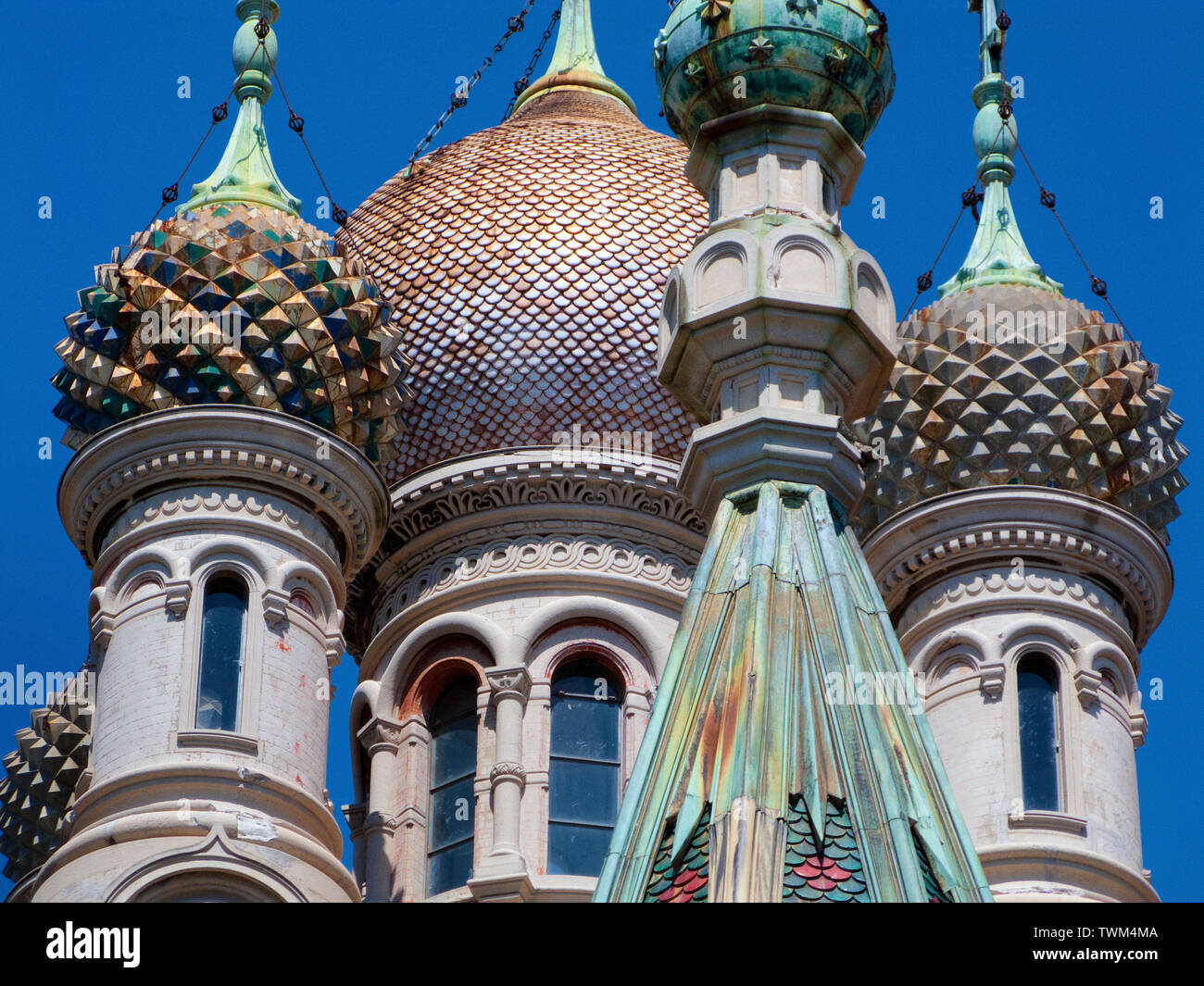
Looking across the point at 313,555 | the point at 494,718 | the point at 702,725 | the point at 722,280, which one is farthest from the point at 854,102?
the point at 494,718

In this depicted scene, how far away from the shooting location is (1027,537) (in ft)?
77.5

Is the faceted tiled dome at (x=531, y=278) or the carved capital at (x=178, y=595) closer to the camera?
the carved capital at (x=178, y=595)

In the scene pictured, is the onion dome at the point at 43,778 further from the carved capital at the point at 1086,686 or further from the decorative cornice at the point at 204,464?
the carved capital at the point at 1086,686

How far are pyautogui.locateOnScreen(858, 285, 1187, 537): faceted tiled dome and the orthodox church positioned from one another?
0.03 metres

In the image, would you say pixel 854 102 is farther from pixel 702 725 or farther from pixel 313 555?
pixel 313 555

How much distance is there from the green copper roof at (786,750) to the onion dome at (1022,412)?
24.9 ft

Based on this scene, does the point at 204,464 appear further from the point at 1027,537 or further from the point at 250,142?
the point at 1027,537

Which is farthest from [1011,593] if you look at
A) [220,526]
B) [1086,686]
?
[220,526]

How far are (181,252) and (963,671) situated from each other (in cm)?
577

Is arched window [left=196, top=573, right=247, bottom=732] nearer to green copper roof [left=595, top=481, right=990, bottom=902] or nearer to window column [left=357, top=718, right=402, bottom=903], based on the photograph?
window column [left=357, top=718, right=402, bottom=903]

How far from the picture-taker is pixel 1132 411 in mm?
24250

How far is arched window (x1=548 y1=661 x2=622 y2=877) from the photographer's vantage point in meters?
24.2

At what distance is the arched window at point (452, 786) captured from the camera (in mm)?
24266

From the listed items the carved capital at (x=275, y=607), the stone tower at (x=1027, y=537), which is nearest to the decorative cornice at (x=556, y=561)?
the stone tower at (x=1027, y=537)
